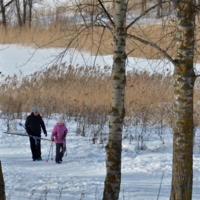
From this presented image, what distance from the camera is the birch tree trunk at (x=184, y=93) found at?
4078 millimetres

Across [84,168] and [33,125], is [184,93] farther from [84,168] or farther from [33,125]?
[33,125]

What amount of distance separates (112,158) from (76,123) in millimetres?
6697

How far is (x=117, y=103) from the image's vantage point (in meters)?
4.29

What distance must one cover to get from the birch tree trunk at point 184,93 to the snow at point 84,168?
1.45 feet

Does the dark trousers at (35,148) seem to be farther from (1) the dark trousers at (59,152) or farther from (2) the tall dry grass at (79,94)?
(2) the tall dry grass at (79,94)

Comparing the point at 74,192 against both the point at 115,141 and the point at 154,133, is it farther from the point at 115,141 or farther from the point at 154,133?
the point at 154,133

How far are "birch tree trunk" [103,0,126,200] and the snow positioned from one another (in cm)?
45

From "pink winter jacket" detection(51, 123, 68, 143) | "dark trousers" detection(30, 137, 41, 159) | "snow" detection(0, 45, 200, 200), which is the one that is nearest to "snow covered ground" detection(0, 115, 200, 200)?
"snow" detection(0, 45, 200, 200)

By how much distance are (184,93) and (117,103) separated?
0.85 meters

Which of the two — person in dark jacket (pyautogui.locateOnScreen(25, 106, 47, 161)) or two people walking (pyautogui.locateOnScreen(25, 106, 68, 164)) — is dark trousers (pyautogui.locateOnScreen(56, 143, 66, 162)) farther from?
person in dark jacket (pyautogui.locateOnScreen(25, 106, 47, 161))

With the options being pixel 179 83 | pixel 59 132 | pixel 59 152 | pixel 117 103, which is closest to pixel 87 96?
pixel 59 132

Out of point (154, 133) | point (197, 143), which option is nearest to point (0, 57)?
point (154, 133)

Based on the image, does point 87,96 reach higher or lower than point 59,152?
higher

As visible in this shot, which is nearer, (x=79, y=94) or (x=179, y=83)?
(x=179, y=83)
